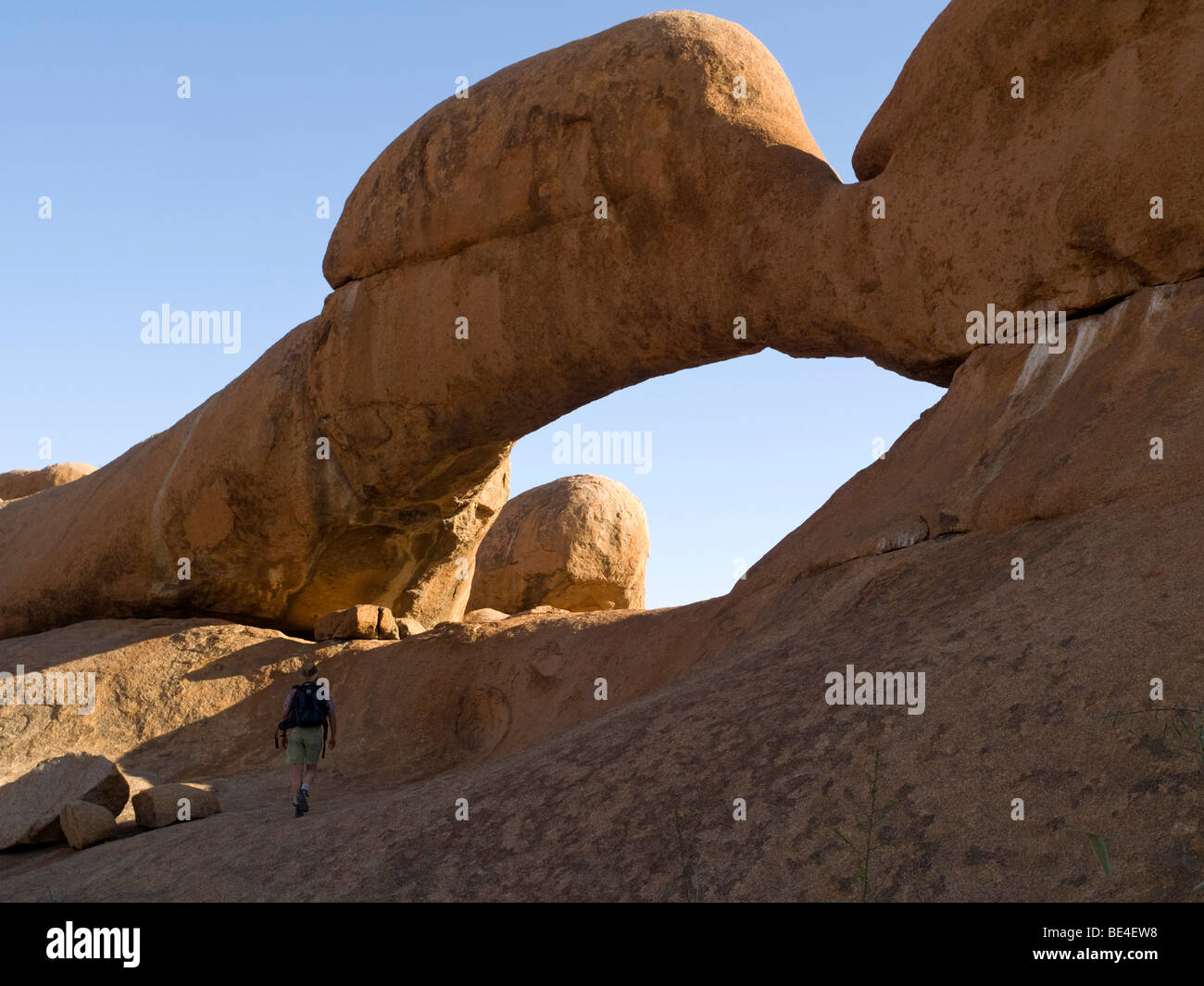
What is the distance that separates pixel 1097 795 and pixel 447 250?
8.52 metres

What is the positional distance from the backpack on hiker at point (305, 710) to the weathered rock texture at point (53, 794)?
4.85 feet

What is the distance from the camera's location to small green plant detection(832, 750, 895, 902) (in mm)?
3830

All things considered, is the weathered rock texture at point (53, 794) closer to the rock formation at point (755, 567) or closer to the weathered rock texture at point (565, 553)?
the rock formation at point (755, 567)

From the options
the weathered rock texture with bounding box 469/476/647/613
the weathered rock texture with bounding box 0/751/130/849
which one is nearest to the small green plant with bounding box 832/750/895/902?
the weathered rock texture with bounding box 0/751/130/849

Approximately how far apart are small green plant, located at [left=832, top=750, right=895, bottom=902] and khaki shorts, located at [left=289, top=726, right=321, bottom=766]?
5.57 m

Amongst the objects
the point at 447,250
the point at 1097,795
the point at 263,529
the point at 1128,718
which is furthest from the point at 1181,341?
the point at 263,529

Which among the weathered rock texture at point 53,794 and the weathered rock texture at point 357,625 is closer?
the weathered rock texture at point 53,794

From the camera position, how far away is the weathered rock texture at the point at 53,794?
8.66m

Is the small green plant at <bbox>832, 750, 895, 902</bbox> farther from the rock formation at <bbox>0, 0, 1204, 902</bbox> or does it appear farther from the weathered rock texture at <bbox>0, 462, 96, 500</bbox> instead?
the weathered rock texture at <bbox>0, 462, 96, 500</bbox>

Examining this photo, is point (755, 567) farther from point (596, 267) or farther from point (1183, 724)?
point (1183, 724)

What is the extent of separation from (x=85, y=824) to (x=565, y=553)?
34.1 ft

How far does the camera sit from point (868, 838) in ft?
13.1

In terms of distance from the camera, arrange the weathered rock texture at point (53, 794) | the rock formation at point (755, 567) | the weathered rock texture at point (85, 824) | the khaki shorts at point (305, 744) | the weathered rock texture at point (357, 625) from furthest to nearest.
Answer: the weathered rock texture at point (357, 625), the khaki shorts at point (305, 744), the weathered rock texture at point (53, 794), the weathered rock texture at point (85, 824), the rock formation at point (755, 567)

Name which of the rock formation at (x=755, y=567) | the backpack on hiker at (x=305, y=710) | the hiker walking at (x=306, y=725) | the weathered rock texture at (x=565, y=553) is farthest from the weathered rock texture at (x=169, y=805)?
the weathered rock texture at (x=565, y=553)
